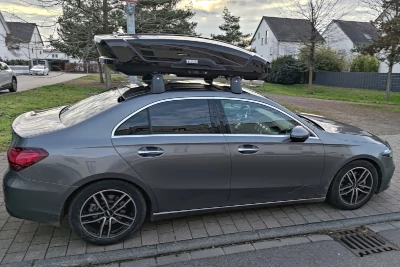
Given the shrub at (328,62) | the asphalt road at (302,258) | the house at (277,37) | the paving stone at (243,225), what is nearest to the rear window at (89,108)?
the asphalt road at (302,258)

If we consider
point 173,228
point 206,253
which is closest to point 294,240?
point 206,253

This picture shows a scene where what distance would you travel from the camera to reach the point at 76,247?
2752mm

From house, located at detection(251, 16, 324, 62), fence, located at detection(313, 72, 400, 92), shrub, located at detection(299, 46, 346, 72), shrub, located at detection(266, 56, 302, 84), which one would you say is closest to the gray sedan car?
fence, located at detection(313, 72, 400, 92)

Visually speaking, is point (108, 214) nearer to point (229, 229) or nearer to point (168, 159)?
point (168, 159)

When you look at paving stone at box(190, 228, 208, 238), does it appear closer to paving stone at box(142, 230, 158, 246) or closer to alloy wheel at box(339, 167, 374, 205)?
paving stone at box(142, 230, 158, 246)

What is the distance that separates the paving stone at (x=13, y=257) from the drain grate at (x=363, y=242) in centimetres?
304

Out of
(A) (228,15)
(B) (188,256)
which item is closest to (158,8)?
(B) (188,256)

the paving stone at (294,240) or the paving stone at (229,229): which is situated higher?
the paving stone at (229,229)

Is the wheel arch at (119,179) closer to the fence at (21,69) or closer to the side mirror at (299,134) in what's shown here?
the side mirror at (299,134)

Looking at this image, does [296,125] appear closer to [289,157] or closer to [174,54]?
[289,157]

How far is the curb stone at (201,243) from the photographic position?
8.38ft

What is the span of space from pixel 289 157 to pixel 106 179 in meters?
1.89

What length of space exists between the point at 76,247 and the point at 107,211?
0.45 m

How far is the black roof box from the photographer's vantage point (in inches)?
110
